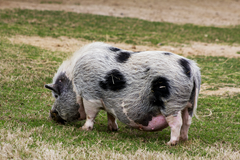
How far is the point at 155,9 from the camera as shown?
→ 21266 mm

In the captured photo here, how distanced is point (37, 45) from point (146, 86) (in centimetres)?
697

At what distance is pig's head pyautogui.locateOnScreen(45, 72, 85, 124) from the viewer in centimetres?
516

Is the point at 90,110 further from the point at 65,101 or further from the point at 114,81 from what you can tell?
the point at 114,81

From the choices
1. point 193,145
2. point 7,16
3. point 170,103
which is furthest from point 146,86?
point 7,16

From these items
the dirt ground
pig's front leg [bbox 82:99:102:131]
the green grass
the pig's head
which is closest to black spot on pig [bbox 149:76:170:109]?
pig's front leg [bbox 82:99:102:131]

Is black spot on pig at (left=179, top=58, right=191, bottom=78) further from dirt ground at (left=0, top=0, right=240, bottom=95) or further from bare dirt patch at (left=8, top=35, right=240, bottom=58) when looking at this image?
dirt ground at (left=0, top=0, right=240, bottom=95)

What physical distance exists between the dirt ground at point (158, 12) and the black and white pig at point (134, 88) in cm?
582

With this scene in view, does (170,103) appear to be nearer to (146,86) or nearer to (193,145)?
(146,86)

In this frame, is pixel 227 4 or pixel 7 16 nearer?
pixel 7 16

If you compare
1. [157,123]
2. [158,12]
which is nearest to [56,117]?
[157,123]

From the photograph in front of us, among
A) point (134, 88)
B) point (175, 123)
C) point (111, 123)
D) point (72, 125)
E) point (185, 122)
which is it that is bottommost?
point (72, 125)

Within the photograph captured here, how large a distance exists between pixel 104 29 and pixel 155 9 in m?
7.59

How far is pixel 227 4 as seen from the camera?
24.6m

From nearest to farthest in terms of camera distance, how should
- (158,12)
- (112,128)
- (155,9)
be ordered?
(112,128), (158,12), (155,9)
